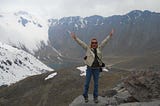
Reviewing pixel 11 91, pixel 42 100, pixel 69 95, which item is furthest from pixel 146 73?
pixel 11 91

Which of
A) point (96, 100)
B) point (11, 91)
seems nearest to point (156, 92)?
point (96, 100)

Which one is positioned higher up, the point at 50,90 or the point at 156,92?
the point at 156,92

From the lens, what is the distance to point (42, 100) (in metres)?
84.1

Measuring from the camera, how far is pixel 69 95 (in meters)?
79.2

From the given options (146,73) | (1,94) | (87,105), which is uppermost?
(146,73)

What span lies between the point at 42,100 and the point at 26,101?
13.9ft

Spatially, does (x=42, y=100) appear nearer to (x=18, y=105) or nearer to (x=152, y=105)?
(x=18, y=105)

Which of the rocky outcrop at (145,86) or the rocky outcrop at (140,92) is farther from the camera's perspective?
the rocky outcrop at (145,86)

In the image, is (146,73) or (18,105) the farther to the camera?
(18,105)

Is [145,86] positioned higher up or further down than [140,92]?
higher up

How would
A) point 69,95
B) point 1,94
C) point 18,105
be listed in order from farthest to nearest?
point 1,94 → point 18,105 → point 69,95

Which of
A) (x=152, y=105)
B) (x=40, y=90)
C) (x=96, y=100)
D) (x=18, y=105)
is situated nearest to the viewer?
(x=152, y=105)

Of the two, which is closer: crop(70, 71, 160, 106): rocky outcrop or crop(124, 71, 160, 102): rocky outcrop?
crop(70, 71, 160, 106): rocky outcrop

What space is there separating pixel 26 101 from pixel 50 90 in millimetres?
6356
